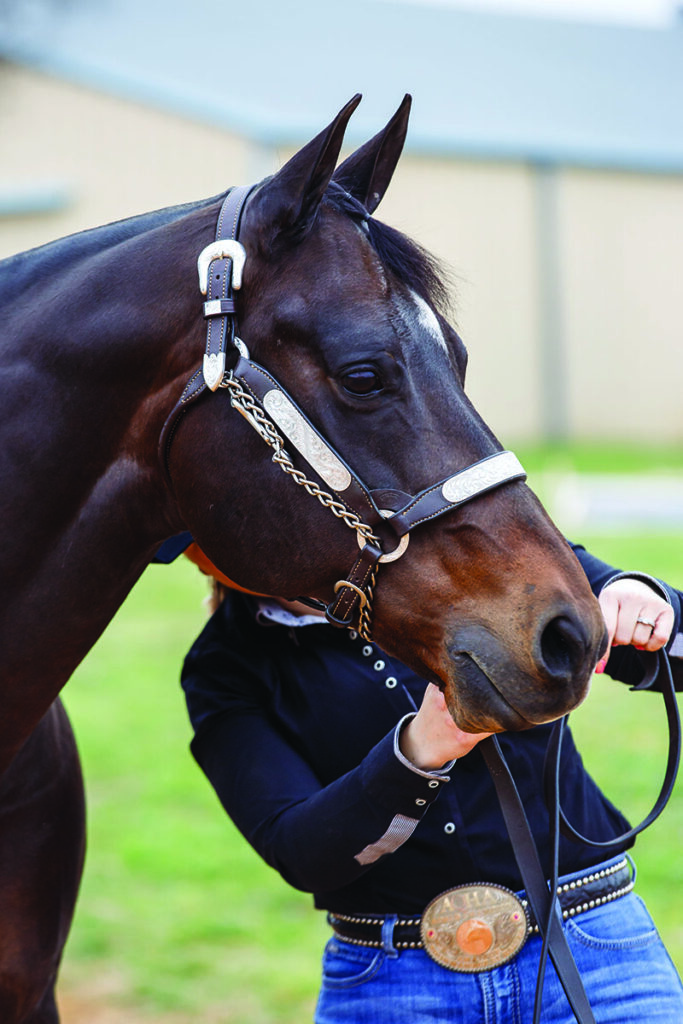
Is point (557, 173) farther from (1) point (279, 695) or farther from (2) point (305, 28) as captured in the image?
(1) point (279, 695)

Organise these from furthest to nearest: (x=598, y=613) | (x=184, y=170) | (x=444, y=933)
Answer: (x=184, y=170) < (x=444, y=933) < (x=598, y=613)

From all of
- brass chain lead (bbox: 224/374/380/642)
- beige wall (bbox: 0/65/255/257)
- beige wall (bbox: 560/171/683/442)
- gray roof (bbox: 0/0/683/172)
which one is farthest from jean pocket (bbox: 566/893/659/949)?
beige wall (bbox: 560/171/683/442)

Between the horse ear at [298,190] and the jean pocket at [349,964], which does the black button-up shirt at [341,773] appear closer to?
the jean pocket at [349,964]

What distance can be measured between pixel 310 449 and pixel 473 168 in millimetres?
22647

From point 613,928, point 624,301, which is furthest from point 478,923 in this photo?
point 624,301

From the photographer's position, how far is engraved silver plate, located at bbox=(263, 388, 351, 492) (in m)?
1.74

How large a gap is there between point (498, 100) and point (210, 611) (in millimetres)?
25933

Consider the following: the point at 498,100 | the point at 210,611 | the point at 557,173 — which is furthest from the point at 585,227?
the point at 210,611

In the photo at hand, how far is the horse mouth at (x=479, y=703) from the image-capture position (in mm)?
1629

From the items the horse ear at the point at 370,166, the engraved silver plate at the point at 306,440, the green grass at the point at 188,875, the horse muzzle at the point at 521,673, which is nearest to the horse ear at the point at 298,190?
the horse ear at the point at 370,166

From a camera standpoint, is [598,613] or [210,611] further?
[210,611]

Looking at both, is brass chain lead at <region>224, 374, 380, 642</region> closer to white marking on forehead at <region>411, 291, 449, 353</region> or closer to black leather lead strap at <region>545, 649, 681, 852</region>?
white marking on forehead at <region>411, 291, 449, 353</region>

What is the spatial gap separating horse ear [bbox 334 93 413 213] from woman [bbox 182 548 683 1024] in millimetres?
837

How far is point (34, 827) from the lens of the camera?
2299 mm
